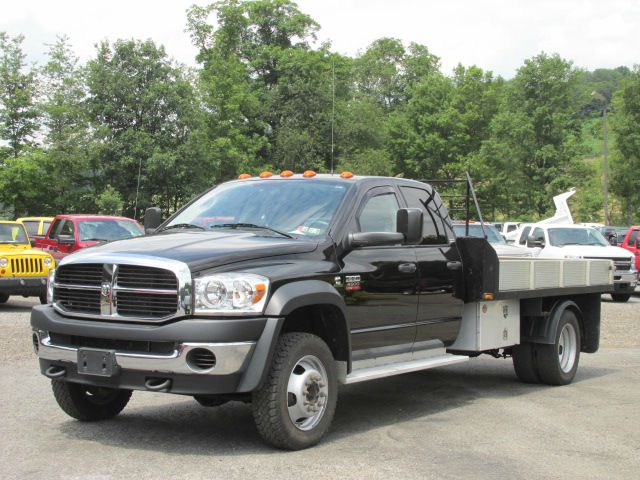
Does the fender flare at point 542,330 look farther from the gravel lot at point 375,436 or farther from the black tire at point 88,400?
the black tire at point 88,400

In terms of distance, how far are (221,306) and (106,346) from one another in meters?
0.90

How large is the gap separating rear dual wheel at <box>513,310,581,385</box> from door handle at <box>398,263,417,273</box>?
2.72 m

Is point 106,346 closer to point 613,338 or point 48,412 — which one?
point 48,412

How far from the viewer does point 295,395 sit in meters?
6.33

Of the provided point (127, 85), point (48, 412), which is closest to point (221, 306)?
point (48, 412)

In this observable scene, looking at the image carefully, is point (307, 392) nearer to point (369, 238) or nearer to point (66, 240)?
point (369, 238)

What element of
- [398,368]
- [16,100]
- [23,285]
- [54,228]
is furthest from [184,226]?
[16,100]

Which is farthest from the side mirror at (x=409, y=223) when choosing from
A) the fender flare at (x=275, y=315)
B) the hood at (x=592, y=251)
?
the hood at (x=592, y=251)

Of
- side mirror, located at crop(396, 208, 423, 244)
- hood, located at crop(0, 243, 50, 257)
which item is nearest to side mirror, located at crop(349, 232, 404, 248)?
side mirror, located at crop(396, 208, 423, 244)

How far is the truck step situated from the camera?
22.8 feet

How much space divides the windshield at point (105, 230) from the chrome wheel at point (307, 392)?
1390cm

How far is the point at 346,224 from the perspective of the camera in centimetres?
721

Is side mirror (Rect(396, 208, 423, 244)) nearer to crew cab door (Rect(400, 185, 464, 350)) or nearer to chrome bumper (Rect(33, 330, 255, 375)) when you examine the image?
crew cab door (Rect(400, 185, 464, 350))

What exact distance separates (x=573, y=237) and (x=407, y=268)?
1676 centimetres
